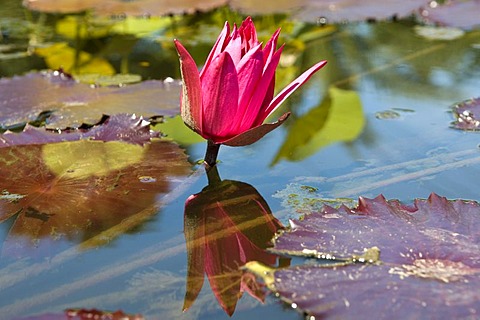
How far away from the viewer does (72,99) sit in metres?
1.38

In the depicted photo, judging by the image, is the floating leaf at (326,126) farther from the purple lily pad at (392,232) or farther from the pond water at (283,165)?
the purple lily pad at (392,232)

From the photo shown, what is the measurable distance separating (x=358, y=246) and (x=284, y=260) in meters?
0.08

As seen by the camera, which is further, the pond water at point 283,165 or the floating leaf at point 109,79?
the floating leaf at point 109,79

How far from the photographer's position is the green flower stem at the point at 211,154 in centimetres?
102

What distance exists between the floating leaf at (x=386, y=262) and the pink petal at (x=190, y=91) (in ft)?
0.76

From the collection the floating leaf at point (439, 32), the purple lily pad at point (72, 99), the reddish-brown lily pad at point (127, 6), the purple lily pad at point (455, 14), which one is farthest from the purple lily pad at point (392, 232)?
the reddish-brown lily pad at point (127, 6)

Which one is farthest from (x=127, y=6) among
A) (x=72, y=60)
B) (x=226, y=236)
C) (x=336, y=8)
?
(x=226, y=236)

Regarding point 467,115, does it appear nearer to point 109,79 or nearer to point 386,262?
point 386,262

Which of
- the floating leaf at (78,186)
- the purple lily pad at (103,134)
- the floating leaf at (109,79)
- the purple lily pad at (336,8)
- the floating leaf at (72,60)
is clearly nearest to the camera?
the floating leaf at (78,186)

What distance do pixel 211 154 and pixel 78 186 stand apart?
0.67 ft

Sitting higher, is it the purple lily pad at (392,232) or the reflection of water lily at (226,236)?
the purple lily pad at (392,232)

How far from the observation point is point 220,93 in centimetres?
92

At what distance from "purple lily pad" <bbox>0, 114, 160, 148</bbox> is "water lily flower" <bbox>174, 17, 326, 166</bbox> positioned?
0.20 meters

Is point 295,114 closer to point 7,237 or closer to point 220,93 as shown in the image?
point 220,93
